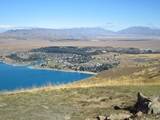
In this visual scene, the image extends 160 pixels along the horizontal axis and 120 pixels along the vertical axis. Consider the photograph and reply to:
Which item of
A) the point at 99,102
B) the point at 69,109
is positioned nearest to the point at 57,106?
the point at 69,109

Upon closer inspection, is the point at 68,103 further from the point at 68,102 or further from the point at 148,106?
the point at 148,106

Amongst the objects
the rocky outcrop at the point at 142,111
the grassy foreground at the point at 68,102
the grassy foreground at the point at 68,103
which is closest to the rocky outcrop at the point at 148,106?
the rocky outcrop at the point at 142,111

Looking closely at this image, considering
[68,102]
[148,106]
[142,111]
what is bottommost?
[68,102]

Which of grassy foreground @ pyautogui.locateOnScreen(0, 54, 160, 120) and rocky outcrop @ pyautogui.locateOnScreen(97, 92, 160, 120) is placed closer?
rocky outcrop @ pyautogui.locateOnScreen(97, 92, 160, 120)

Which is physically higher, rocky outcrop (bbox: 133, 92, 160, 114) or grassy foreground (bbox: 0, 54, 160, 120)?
rocky outcrop (bbox: 133, 92, 160, 114)

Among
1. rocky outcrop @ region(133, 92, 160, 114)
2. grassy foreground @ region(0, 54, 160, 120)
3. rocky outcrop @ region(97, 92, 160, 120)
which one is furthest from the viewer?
grassy foreground @ region(0, 54, 160, 120)

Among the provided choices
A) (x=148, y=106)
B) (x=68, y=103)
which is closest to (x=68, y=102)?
(x=68, y=103)

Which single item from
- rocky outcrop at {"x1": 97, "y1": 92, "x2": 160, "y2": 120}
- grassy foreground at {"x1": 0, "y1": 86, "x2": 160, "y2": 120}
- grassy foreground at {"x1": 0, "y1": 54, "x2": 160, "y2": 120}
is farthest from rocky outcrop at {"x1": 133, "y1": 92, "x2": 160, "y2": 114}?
grassy foreground at {"x1": 0, "y1": 86, "x2": 160, "y2": 120}

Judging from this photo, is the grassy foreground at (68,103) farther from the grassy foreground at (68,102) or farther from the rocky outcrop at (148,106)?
the rocky outcrop at (148,106)

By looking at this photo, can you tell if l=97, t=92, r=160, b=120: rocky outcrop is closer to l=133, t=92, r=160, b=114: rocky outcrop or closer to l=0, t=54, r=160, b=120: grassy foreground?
l=133, t=92, r=160, b=114: rocky outcrop

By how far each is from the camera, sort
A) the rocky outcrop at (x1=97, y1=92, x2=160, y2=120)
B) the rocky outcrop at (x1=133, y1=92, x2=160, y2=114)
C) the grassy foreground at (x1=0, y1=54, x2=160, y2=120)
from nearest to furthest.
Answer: the rocky outcrop at (x1=97, y1=92, x2=160, y2=120)
the rocky outcrop at (x1=133, y1=92, x2=160, y2=114)
the grassy foreground at (x1=0, y1=54, x2=160, y2=120)

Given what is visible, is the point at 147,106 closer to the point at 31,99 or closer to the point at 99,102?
the point at 99,102
